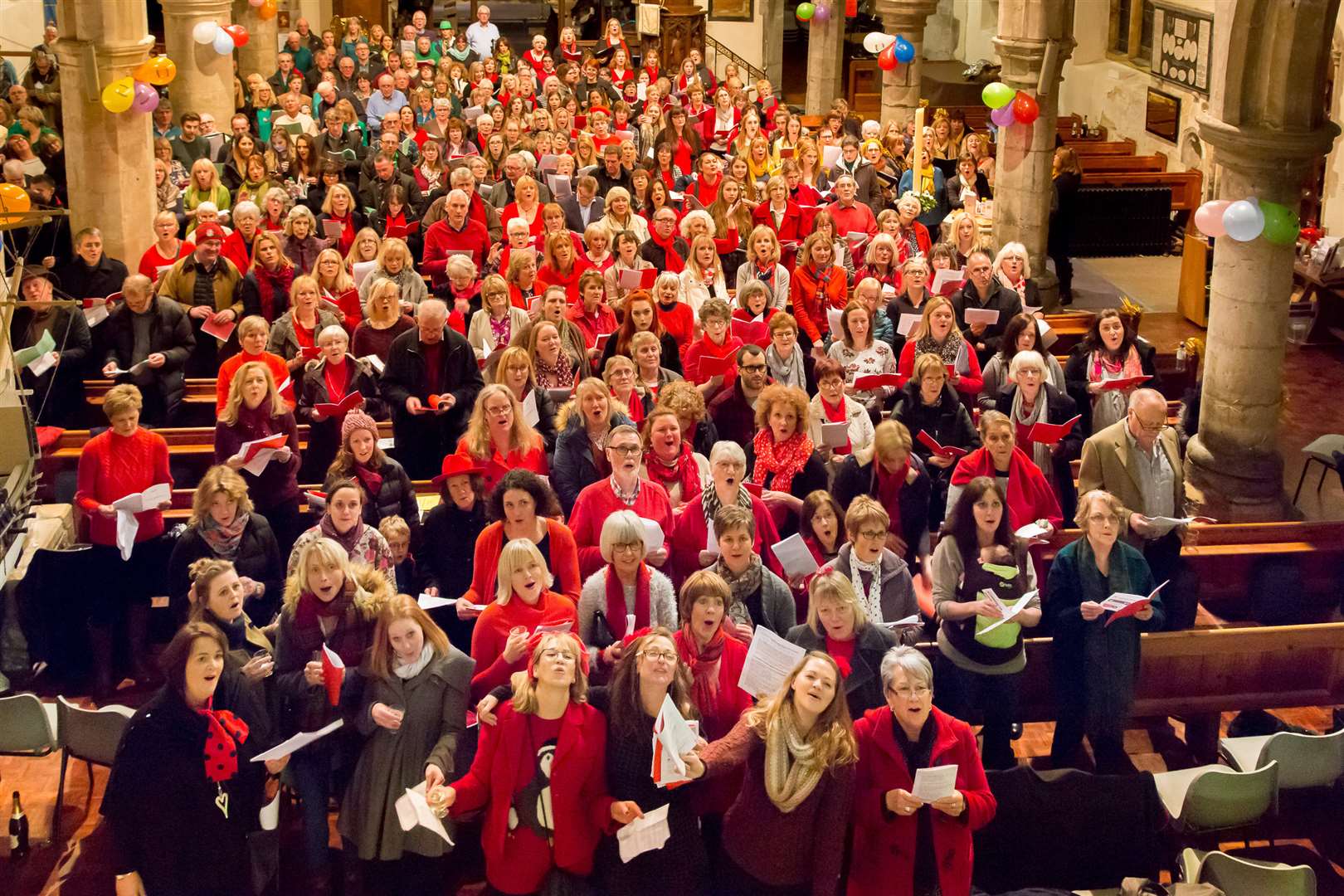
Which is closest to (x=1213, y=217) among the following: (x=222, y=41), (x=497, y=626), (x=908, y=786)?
(x=908, y=786)

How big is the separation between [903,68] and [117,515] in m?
10.9

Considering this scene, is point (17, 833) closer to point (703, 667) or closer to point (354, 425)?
point (354, 425)

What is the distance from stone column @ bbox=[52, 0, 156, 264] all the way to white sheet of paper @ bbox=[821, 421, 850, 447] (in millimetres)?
6790

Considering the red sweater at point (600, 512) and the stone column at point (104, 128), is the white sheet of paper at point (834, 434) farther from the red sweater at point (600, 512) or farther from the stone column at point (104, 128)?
the stone column at point (104, 128)

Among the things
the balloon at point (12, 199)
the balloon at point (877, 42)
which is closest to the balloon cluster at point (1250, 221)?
the balloon at point (12, 199)

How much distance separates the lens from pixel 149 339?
929 cm

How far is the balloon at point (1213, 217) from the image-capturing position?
30.1 ft

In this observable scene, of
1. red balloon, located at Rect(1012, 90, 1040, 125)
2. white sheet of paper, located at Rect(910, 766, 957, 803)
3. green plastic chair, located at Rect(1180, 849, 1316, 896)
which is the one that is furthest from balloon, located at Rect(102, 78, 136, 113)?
green plastic chair, located at Rect(1180, 849, 1316, 896)

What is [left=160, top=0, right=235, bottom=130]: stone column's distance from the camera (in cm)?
1564

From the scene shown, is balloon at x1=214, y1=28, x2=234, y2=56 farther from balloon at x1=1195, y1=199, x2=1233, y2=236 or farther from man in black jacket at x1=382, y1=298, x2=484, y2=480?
balloon at x1=1195, y1=199, x2=1233, y2=236

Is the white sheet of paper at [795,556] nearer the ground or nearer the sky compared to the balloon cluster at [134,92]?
nearer the ground

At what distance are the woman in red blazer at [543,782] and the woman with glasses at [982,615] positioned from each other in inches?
63.3

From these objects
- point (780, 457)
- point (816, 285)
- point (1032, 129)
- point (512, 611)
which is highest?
point (1032, 129)

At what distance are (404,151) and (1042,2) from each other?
5513 millimetres
